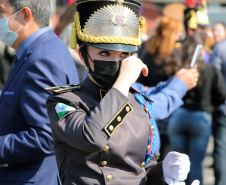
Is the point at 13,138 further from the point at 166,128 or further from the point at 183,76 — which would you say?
the point at 166,128

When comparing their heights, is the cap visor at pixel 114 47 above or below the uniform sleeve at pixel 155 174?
above

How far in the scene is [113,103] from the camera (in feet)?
6.70

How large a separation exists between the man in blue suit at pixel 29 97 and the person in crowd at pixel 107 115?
0.39 metres

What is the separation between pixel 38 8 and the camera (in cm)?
283

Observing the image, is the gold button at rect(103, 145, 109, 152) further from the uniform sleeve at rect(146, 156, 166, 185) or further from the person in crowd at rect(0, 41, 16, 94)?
the person in crowd at rect(0, 41, 16, 94)

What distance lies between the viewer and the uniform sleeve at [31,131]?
256 cm

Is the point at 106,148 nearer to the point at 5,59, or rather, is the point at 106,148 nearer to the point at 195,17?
the point at 5,59

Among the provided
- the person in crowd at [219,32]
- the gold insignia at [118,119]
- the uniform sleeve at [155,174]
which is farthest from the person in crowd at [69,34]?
the person in crowd at [219,32]

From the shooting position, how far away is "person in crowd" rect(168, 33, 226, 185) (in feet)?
16.8

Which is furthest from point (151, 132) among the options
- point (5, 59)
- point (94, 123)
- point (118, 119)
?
point (5, 59)

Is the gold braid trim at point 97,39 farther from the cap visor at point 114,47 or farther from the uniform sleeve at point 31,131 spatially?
A: the uniform sleeve at point 31,131

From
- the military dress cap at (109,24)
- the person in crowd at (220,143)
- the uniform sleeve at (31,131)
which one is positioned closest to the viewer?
the military dress cap at (109,24)

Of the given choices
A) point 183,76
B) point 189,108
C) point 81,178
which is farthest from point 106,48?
point 189,108

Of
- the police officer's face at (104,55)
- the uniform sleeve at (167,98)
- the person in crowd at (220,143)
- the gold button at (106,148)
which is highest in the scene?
the police officer's face at (104,55)
